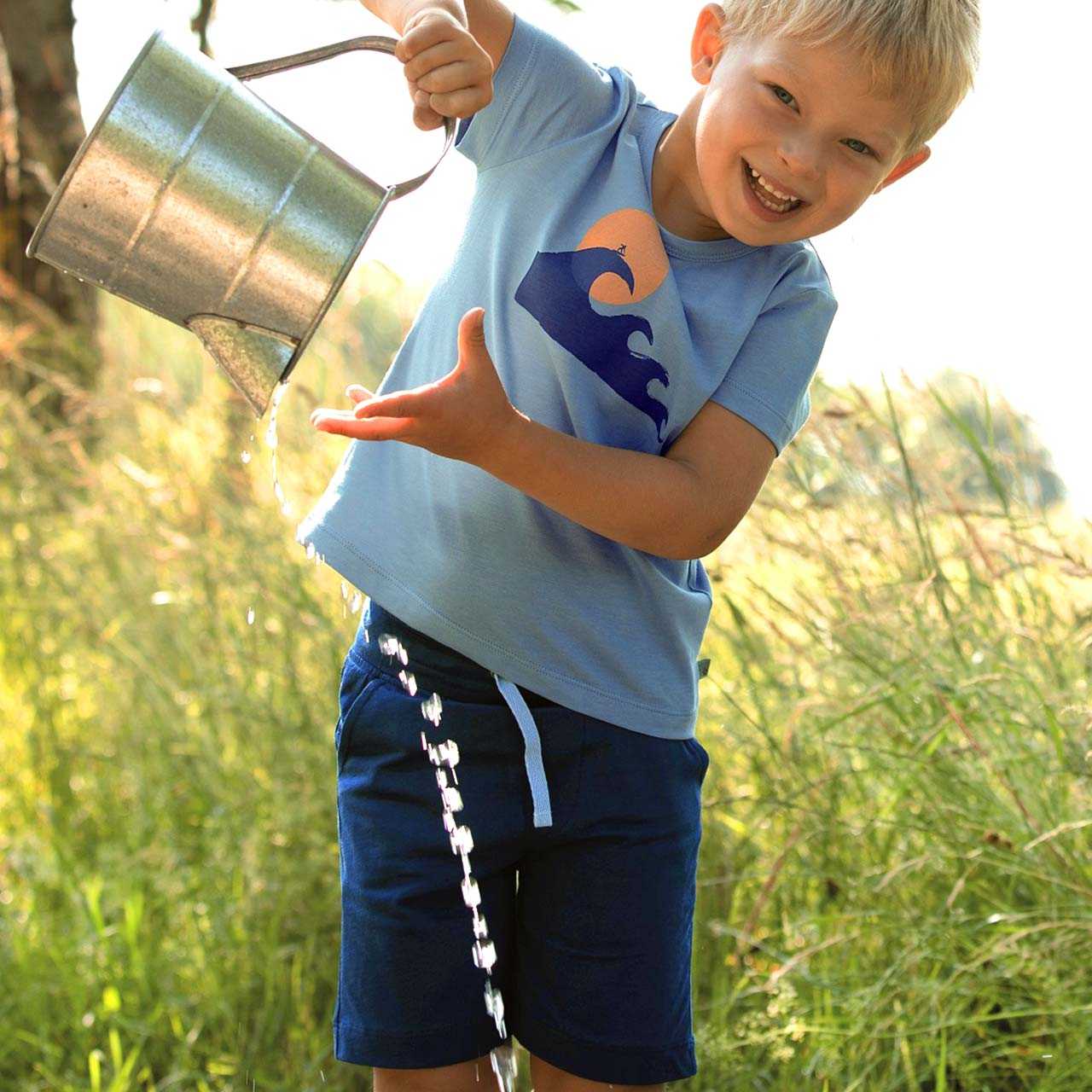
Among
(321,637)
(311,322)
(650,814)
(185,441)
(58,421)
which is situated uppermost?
(311,322)

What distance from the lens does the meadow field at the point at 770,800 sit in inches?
87.7

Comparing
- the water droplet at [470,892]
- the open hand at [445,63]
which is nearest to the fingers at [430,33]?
the open hand at [445,63]

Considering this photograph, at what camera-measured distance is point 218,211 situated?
64.1 inches

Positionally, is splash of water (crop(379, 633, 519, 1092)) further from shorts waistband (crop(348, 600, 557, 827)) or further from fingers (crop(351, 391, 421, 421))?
fingers (crop(351, 391, 421, 421))

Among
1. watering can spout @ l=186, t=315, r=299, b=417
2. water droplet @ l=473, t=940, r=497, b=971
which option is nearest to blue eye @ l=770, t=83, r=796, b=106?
watering can spout @ l=186, t=315, r=299, b=417

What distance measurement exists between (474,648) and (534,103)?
24.1 inches

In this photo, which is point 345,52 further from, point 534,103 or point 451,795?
point 451,795

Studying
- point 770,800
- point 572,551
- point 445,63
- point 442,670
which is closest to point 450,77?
point 445,63

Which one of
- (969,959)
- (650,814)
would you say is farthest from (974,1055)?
(650,814)

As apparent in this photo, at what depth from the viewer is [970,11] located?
5.52 feet

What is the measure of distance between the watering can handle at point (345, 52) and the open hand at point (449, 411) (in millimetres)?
260

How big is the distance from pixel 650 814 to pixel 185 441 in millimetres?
2525

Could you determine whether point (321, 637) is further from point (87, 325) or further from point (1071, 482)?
point (87, 325)

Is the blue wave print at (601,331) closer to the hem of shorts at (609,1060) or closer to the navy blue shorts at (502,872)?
the navy blue shorts at (502,872)
